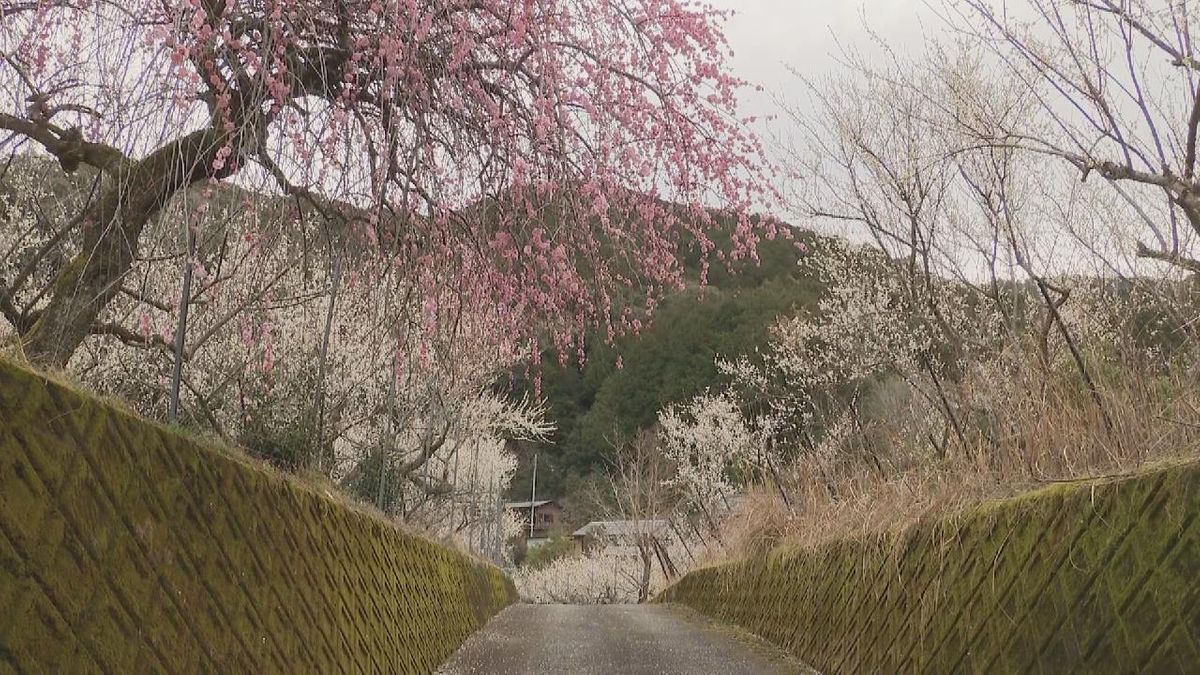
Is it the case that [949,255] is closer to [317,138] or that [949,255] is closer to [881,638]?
[881,638]

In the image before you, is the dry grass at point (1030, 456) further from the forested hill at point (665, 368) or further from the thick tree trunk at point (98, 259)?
the forested hill at point (665, 368)

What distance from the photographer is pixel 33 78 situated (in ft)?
14.6

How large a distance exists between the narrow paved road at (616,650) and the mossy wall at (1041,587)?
3.46ft

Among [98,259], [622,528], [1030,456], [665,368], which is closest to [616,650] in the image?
[1030,456]

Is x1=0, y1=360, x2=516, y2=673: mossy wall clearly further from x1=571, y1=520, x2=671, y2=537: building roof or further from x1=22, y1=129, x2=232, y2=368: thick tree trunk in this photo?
x1=571, y1=520, x2=671, y2=537: building roof

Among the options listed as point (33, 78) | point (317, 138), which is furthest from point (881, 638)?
point (33, 78)

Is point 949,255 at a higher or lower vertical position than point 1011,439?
higher

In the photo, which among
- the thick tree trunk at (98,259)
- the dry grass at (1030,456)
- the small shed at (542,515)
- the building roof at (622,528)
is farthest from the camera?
the small shed at (542,515)

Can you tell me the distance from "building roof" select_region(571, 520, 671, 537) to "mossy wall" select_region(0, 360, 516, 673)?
26.3 metres

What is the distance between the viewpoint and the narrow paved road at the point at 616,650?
644 cm

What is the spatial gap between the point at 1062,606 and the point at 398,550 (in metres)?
4.13

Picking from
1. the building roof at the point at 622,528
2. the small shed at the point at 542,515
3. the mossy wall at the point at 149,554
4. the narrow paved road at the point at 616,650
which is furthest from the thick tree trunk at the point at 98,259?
the small shed at the point at 542,515

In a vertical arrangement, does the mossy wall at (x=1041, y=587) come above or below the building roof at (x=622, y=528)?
above

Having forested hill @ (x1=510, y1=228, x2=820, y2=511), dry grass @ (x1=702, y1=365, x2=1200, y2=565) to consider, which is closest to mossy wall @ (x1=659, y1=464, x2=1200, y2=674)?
dry grass @ (x1=702, y1=365, x2=1200, y2=565)
